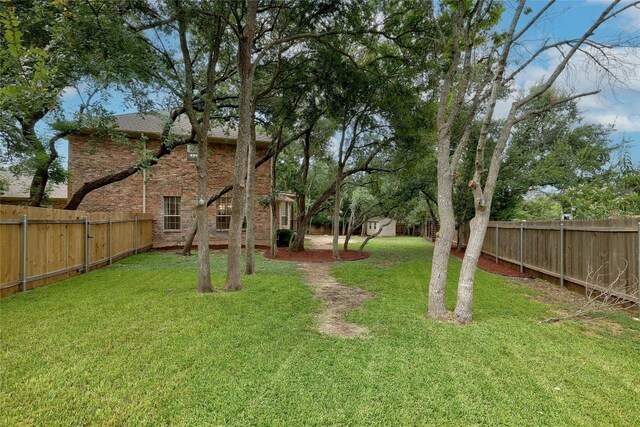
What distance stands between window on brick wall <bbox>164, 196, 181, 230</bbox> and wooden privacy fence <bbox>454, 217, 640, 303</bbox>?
14.6 metres

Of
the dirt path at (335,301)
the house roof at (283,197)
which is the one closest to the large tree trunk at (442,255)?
the dirt path at (335,301)

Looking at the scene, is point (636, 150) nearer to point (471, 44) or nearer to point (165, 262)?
point (471, 44)

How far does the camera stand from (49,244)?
706 centimetres

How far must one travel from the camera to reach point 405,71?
9.08 metres

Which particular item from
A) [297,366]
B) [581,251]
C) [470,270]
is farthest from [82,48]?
[581,251]

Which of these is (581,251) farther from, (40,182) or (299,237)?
(40,182)

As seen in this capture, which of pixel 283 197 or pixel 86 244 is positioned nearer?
pixel 86 244

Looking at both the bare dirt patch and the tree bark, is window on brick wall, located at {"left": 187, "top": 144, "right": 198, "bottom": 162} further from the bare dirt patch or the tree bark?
the bare dirt patch

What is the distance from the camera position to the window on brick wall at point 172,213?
16.3 metres

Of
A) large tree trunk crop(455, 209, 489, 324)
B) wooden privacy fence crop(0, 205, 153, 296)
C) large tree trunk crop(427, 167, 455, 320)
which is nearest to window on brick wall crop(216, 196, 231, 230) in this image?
wooden privacy fence crop(0, 205, 153, 296)

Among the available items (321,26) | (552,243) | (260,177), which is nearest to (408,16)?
(321,26)

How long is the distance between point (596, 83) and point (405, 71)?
4.67 metres

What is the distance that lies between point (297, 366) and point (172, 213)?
591 inches

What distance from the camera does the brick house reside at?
1527 cm
